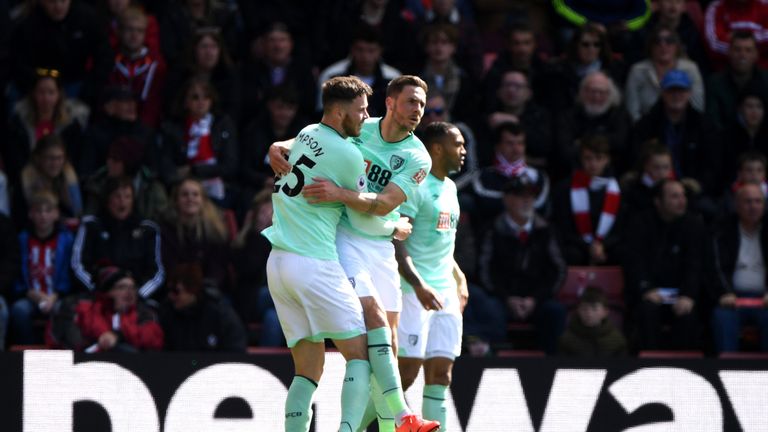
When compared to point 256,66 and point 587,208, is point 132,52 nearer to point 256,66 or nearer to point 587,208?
point 256,66

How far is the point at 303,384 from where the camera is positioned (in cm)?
880

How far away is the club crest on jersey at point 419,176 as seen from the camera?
29.7 feet

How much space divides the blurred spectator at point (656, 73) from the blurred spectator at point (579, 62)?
0.78 ft

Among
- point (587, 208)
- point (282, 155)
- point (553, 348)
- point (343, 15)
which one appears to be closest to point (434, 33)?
point (343, 15)

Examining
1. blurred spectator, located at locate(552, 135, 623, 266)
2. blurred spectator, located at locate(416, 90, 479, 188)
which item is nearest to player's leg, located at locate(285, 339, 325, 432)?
blurred spectator, located at locate(416, 90, 479, 188)

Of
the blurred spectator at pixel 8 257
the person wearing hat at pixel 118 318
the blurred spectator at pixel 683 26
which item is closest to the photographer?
the person wearing hat at pixel 118 318

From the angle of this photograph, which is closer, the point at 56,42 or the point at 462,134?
the point at 462,134

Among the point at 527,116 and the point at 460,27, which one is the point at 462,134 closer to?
the point at 527,116

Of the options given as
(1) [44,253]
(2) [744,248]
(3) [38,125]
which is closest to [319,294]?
(1) [44,253]

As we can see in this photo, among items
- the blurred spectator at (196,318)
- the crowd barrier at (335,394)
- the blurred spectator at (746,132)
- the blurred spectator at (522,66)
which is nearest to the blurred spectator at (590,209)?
the blurred spectator at (522,66)

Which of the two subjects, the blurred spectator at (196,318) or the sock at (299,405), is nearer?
the sock at (299,405)

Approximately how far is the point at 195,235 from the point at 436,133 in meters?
3.54

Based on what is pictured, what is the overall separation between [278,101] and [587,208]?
287 cm

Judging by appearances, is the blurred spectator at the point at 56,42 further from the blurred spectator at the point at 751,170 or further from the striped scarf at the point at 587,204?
the blurred spectator at the point at 751,170
